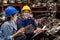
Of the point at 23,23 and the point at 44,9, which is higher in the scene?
the point at 23,23

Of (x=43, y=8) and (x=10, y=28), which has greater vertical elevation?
(x=10, y=28)

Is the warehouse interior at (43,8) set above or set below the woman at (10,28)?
below

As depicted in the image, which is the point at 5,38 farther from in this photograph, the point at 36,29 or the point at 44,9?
the point at 44,9

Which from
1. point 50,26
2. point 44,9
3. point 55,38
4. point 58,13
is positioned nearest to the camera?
point 55,38

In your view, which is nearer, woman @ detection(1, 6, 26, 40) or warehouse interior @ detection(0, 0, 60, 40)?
woman @ detection(1, 6, 26, 40)

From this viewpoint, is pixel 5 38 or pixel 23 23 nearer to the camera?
pixel 5 38

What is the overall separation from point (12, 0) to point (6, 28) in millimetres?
3905

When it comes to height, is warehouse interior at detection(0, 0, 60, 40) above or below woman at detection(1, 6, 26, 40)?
below

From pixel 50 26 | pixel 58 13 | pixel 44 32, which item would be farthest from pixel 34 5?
pixel 44 32

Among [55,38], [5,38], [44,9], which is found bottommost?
[44,9]

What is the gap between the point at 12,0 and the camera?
6645mm

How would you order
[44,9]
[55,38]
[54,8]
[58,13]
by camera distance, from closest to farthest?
[55,38] < [54,8] < [58,13] < [44,9]

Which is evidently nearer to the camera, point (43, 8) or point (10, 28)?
point (10, 28)

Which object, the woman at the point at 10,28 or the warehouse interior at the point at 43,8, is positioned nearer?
the woman at the point at 10,28
